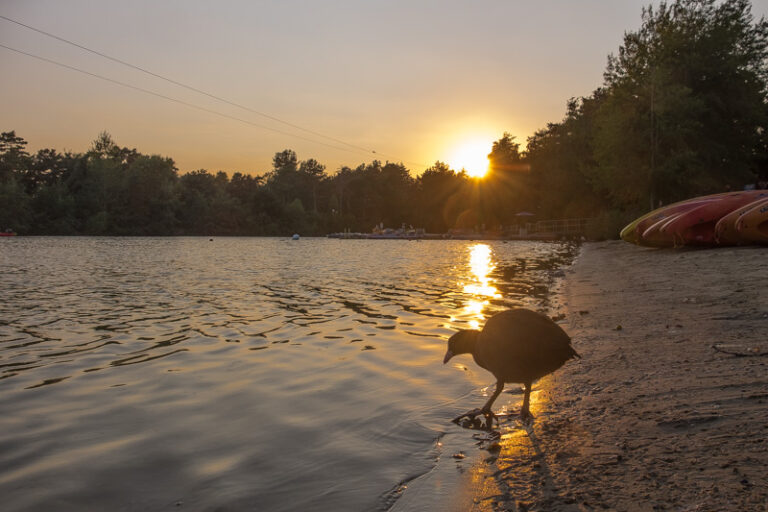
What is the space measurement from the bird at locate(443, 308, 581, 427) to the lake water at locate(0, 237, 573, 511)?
2.29 feet

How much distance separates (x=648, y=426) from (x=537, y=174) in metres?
82.8

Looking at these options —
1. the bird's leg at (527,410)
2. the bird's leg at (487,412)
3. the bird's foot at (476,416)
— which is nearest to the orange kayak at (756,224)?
the bird's leg at (527,410)

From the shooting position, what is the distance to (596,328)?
852cm

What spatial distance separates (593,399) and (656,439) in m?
1.29

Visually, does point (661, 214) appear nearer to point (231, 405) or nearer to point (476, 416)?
point (476, 416)

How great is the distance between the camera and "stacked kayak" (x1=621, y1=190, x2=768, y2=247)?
52.9ft

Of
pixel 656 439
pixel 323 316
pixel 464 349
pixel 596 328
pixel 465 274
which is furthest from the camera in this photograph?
pixel 465 274

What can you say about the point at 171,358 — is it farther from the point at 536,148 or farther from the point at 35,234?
the point at 35,234

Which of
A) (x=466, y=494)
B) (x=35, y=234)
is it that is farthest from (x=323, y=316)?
(x=35, y=234)

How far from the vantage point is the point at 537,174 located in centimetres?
8256

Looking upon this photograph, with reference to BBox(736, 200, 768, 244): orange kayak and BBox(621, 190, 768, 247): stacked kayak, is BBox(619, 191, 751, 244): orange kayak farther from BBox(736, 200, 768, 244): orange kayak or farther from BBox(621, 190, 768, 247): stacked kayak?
BBox(736, 200, 768, 244): orange kayak

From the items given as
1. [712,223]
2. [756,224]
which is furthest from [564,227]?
[756,224]

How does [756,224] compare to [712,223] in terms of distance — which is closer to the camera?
[756,224]

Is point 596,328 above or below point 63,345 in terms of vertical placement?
above
